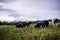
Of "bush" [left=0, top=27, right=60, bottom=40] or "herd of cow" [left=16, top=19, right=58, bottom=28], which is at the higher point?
"herd of cow" [left=16, top=19, right=58, bottom=28]

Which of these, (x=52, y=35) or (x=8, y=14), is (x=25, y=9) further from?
(x=52, y=35)

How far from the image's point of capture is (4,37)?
9.51 ft

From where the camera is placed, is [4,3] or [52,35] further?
[4,3]

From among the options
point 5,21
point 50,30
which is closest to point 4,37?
point 5,21

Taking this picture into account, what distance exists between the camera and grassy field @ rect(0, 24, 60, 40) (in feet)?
9.10

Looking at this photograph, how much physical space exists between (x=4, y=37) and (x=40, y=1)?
0.98 metres

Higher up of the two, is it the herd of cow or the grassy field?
the herd of cow

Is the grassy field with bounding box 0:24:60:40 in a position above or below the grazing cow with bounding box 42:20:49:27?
below

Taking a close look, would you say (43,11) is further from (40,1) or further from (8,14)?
(8,14)

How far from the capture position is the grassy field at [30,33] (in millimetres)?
2773

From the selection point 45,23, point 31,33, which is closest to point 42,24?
point 45,23

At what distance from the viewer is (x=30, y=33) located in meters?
2.81

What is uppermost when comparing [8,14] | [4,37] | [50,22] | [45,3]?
[45,3]

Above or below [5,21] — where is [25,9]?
above
